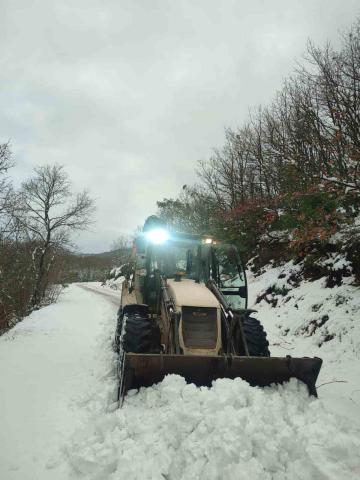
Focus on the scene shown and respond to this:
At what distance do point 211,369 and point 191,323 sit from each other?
0.90 m

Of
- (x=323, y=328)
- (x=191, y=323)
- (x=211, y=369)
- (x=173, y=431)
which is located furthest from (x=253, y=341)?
(x=323, y=328)

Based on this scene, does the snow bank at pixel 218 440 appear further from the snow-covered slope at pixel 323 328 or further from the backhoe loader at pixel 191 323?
the snow-covered slope at pixel 323 328

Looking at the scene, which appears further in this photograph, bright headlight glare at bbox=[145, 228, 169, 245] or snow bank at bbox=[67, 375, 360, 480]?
bright headlight glare at bbox=[145, 228, 169, 245]

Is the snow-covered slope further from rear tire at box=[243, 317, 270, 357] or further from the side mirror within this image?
the side mirror

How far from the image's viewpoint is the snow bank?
3248 millimetres

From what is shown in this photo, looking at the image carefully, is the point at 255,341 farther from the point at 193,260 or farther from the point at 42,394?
the point at 42,394

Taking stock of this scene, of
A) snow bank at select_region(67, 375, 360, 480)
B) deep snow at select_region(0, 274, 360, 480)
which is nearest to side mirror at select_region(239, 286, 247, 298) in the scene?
deep snow at select_region(0, 274, 360, 480)

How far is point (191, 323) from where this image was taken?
221 inches

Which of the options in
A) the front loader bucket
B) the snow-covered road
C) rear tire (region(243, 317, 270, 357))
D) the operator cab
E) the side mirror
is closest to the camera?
the snow-covered road

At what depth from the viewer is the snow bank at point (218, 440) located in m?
3.25

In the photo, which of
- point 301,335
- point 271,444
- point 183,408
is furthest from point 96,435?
point 301,335

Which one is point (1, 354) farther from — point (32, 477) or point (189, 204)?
point (189, 204)

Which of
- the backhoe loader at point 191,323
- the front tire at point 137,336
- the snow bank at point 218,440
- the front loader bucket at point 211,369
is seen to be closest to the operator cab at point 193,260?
the backhoe loader at point 191,323

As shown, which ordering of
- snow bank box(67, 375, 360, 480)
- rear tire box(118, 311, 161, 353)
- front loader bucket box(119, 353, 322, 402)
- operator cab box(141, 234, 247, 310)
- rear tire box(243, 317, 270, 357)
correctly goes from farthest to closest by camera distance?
operator cab box(141, 234, 247, 310)
rear tire box(243, 317, 270, 357)
rear tire box(118, 311, 161, 353)
front loader bucket box(119, 353, 322, 402)
snow bank box(67, 375, 360, 480)
